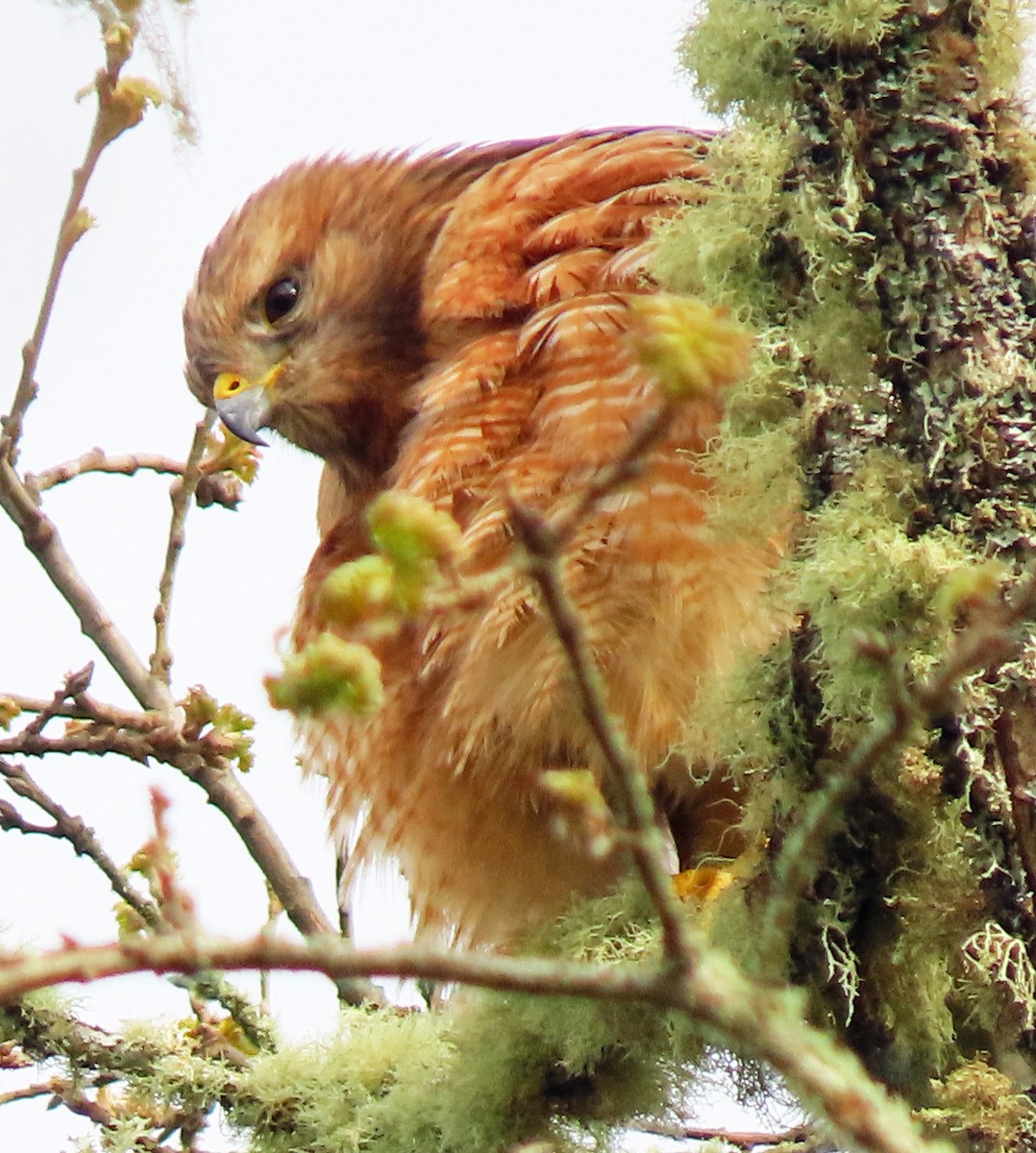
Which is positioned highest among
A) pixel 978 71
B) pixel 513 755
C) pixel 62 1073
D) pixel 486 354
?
pixel 486 354

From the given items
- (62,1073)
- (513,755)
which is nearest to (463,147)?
(513,755)

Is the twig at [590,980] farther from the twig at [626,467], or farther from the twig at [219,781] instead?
the twig at [219,781]

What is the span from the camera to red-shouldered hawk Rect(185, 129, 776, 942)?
1843mm

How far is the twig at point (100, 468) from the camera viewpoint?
7.48 feet

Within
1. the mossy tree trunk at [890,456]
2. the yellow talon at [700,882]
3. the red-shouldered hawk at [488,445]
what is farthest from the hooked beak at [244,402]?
the mossy tree trunk at [890,456]

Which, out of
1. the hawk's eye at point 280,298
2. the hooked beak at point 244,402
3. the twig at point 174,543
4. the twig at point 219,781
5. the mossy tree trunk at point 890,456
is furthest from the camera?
the hawk's eye at point 280,298

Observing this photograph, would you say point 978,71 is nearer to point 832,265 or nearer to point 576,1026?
point 832,265

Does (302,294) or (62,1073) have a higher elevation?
(302,294)

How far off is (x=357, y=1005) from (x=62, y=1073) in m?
0.46

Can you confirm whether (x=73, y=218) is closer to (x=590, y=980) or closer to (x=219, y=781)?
(x=219, y=781)

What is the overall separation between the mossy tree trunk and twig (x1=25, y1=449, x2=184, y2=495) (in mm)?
1032

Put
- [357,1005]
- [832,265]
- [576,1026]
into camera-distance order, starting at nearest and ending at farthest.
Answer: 1. [832,265]
2. [576,1026]
3. [357,1005]

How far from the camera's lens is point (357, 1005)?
7.58ft

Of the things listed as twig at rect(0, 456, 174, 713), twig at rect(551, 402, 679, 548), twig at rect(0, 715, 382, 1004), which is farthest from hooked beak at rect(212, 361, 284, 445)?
twig at rect(551, 402, 679, 548)
